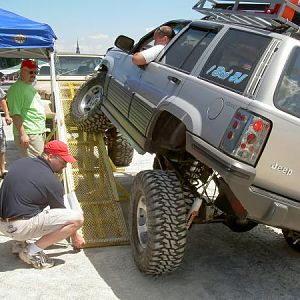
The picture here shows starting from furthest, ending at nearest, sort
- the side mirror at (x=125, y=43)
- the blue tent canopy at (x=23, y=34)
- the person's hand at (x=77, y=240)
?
the blue tent canopy at (x=23, y=34)
the side mirror at (x=125, y=43)
the person's hand at (x=77, y=240)

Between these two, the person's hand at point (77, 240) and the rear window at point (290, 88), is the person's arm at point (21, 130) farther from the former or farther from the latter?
the rear window at point (290, 88)

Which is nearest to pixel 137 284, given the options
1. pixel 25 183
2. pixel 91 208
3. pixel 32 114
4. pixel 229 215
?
pixel 229 215

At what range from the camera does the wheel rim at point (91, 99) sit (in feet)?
22.2

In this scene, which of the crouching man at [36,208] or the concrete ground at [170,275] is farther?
the crouching man at [36,208]

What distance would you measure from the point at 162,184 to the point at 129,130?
1.27m

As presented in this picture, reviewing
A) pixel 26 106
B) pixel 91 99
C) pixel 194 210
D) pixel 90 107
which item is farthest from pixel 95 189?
pixel 194 210

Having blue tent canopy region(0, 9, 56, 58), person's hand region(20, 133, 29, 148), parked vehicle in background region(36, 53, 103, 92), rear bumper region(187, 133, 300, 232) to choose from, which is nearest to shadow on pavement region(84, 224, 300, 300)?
rear bumper region(187, 133, 300, 232)

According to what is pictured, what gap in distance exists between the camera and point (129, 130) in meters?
5.07

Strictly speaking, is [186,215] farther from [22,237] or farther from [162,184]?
[22,237]

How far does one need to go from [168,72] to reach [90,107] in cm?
261

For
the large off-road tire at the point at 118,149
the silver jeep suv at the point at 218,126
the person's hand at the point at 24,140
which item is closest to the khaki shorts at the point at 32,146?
the person's hand at the point at 24,140

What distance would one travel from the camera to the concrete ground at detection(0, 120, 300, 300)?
12.7 ft

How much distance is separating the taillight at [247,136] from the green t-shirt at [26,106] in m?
3.86

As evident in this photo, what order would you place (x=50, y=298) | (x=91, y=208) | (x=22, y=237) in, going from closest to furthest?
(x=50, y=298) < (x=22, y=237) < (x=91, y=208)
